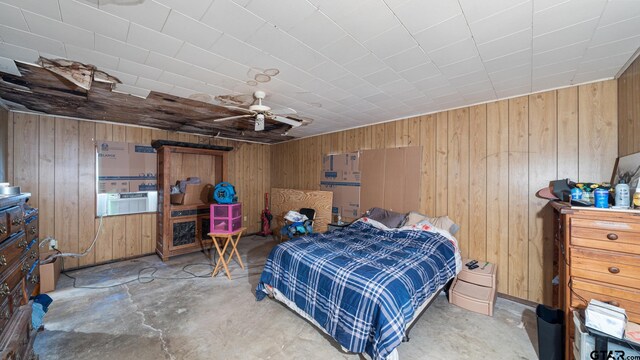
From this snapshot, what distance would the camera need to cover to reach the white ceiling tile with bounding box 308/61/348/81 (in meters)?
2.13

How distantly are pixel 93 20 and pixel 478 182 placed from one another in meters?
4.10

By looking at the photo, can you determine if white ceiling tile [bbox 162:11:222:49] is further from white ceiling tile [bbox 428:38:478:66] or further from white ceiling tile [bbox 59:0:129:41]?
white ceiling tile [bbox 428:38:478:66]

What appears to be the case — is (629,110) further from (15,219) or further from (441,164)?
(15,219)

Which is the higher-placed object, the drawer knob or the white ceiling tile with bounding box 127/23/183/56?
the white ceiling tile with bounding box 127/23/183/56

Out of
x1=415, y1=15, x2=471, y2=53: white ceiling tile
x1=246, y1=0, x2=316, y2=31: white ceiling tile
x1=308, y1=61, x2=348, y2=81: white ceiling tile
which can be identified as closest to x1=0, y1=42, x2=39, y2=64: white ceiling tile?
x1=246, y1=0, x2=316, y2=31: white ceiling tile

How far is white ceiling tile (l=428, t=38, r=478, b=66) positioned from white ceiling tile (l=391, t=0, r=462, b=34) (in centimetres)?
39

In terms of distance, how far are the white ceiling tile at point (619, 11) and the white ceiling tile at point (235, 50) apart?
228cm

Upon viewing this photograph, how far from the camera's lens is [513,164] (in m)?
2.91

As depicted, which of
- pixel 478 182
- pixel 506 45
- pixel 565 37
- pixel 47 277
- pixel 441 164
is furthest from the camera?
pixel 441 164

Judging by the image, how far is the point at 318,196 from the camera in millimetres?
5105

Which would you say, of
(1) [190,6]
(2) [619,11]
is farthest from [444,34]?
(1) [190,6]

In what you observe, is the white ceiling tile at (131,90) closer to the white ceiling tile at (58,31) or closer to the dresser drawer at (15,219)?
the white ceiling tile at (58,31)

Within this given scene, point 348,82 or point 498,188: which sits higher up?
point 348,82

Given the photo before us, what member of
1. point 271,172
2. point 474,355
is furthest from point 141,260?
point 474,355
